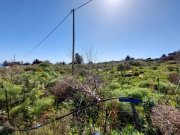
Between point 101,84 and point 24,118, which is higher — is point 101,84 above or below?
above

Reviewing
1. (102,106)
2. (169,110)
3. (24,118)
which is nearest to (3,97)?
(24,118)

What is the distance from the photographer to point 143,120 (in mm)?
6895

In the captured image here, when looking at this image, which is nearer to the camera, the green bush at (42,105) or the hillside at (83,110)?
the hillside at (83,110)

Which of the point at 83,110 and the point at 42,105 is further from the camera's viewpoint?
the point at 42,105

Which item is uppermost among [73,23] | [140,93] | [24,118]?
[73,23]

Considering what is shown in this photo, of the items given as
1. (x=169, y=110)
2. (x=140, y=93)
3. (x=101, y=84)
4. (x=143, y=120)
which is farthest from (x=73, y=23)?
(x=169, y=110)

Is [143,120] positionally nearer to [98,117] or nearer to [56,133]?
[98,117]

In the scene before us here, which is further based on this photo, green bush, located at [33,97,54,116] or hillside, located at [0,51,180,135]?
green bush, located at [33,97,54,116]

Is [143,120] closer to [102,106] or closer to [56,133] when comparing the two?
[102,106]

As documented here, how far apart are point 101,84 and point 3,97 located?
392cm

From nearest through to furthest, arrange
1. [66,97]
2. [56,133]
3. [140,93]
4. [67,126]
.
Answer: [56,133]
[67,126]
[140,93]
[66,97]

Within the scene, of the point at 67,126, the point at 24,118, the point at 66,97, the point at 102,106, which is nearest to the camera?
the point at 67,126

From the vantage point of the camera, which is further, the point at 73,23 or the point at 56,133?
the point at 73,23

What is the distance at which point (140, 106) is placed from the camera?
321 inches
